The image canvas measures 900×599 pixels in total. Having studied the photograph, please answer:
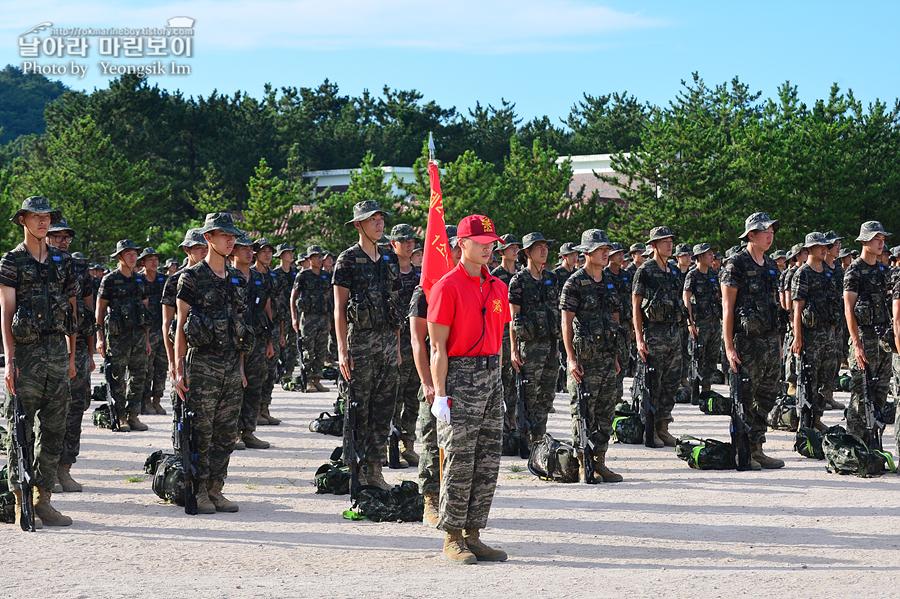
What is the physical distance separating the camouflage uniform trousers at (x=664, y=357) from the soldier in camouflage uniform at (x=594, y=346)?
1.67 metres

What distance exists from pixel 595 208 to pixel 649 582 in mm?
37259

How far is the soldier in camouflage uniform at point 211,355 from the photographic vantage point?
755 cm

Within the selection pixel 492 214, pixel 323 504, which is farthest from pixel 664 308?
pixel 492 214

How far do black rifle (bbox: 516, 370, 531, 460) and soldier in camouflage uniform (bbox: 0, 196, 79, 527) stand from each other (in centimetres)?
476

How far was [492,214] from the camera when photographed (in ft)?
134

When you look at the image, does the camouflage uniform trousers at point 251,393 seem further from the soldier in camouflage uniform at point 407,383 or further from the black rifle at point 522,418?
the black rifle at point 522,418

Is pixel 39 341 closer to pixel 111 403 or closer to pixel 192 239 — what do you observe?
pixel 192 239

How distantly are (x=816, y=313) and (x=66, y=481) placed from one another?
8.07 m

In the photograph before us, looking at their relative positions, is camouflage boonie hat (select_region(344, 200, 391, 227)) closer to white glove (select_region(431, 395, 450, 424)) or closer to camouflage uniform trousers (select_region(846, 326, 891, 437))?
white glove (select_region(431, 395, 450, 424))

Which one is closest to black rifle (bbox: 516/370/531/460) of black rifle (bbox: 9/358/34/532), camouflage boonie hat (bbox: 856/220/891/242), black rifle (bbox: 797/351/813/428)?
black rifle (bbox: 797/351/813/428)

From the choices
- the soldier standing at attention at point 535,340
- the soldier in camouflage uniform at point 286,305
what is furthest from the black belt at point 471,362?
the soldier in camouflage uniform at point 286,305

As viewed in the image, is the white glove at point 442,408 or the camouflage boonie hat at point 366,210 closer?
the white glove at point 442,408

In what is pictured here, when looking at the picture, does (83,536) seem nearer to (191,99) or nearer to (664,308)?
(664,308)

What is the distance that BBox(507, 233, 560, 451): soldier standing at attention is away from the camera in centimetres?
1013
